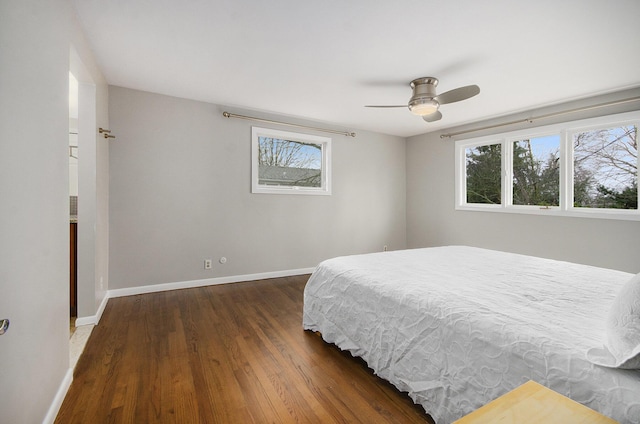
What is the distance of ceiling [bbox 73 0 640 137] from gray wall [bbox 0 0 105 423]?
724mm

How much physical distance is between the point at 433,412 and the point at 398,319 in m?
0.45

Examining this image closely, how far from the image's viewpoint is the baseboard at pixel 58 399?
1.41m

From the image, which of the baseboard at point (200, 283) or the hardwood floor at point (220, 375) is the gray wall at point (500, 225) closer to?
the baseboard at point (200, 283)

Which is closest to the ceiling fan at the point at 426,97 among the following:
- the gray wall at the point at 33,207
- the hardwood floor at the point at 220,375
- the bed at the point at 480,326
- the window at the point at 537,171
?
the bed at the point at 480,326

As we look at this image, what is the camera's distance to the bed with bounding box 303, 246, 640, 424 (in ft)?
3.26

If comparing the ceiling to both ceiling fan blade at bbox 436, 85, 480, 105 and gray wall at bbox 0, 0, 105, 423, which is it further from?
gray wall at bbox 0, 0, 105, 423

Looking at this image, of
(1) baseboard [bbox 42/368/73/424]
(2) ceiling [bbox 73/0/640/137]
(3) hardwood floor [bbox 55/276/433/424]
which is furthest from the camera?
(2) ceiling [bbox 73/0/640/137]

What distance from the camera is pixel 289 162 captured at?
4.44m

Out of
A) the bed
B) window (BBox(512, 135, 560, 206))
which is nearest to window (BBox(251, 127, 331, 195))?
the bed

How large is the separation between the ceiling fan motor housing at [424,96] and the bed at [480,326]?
1.44m

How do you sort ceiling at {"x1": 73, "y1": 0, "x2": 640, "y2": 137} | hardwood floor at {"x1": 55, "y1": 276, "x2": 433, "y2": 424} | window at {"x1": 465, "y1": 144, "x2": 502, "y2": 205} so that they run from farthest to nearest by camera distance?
window at {"x1": 465, "y1": 144, "x2": 502, "y2": 205}
ceiling at {"x1": 73, "y1": 0, "x2": 640, "y2": 137}
hardwood floor at {"x1": 55, "y1": 276, "x2": 433, "y2": 424}

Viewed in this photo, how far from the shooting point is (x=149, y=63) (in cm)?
270

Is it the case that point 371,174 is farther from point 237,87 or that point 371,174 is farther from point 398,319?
point 398,319

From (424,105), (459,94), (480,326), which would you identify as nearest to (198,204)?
(424,105)
